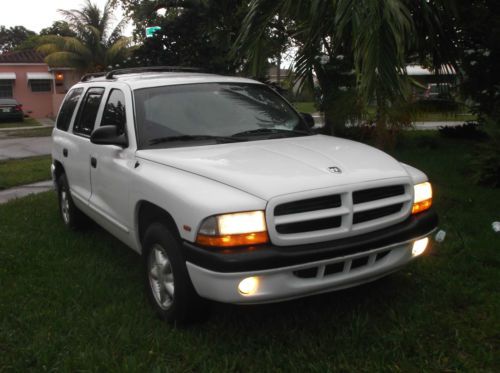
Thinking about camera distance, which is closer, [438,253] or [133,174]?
[133,174]

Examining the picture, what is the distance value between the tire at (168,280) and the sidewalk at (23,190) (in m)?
5.12

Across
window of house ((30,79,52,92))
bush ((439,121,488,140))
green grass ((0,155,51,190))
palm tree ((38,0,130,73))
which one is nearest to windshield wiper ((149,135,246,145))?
green grass ((0,155,51,190))

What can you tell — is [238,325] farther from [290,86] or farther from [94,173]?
[290,86]

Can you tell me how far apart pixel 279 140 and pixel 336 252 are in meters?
1.37

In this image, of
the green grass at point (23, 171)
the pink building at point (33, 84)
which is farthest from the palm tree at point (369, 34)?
the pink building at point (33, 84)

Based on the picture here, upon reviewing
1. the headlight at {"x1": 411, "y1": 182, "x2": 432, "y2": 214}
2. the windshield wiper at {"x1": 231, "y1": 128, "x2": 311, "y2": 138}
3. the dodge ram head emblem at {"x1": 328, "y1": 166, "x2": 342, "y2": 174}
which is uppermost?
the windshield wiper at {"x1": 231, "y1": 128, "x2": 311, "y2": 138}

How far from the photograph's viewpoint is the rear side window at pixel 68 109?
238 inches

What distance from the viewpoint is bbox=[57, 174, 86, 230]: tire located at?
19.9 ft

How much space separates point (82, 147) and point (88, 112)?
0.39 metres

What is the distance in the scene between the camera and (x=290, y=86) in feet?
25.1

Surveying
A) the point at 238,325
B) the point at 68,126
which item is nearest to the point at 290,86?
the point at 68,126

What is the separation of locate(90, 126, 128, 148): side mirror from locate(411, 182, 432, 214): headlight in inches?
84.9

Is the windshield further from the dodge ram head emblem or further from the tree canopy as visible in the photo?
the tree canopy

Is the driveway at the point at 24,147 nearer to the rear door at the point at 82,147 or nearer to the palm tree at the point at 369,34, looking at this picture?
the palm tree at the point at 369,34
